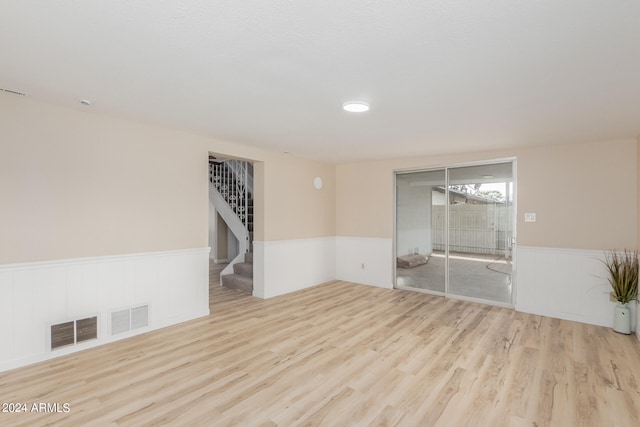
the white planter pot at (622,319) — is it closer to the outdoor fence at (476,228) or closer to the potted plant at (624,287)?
the potted plant at (624,287)

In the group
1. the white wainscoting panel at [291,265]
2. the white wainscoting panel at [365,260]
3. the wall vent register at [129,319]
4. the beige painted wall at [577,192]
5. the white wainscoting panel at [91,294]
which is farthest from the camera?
the white wainscoting panel at [365,260]

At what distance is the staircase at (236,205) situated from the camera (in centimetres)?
584

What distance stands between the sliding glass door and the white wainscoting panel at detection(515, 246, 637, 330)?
0.23m

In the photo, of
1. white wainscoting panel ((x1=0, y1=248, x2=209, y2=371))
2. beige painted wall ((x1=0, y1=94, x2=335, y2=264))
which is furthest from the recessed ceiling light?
white wainscoting panel ((x1=0, y1=248, x2=209, y2=371))

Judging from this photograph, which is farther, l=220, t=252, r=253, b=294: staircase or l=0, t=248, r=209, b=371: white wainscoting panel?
l=220, t=252, r=253, b=294: staircase

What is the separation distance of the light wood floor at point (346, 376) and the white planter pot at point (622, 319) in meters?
0.15

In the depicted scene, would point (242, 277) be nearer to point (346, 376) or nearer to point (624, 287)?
point (346, 376)

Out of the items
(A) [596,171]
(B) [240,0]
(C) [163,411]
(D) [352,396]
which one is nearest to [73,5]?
(B) [240,0]

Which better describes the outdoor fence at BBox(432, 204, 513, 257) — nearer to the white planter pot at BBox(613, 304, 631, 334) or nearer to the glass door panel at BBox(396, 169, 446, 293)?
the glass door panel at BBox(396, 169, 446, 293)

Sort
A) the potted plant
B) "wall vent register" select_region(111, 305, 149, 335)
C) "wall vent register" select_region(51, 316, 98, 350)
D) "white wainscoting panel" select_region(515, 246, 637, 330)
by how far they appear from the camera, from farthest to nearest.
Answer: "white wainscoting panel" select_region(515, 246, 637, 330)
the potted plant
"wall vent register" select_region(111, 305, 149, 335)
"wall vent register" select_region(51, 316, 98, 350)

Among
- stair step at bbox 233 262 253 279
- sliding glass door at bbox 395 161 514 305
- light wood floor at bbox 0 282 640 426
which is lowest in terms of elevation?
light wood floor at bbox 0 282 640 426

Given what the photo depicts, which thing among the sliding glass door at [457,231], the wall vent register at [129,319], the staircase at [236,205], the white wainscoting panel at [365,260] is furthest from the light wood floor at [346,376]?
the staircase at [236,205]

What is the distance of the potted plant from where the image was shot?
11.7 feet

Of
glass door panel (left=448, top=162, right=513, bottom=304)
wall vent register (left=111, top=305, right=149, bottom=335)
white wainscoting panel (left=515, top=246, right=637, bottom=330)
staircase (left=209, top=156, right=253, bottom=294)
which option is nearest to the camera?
wall vent register (left=111, top=305, right=149, bottom=335)
